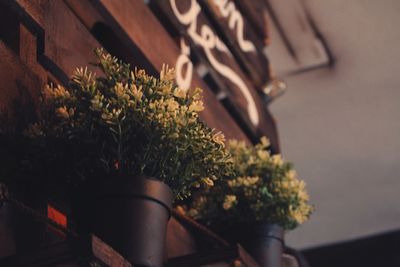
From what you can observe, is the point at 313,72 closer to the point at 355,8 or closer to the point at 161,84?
the point at 355,8

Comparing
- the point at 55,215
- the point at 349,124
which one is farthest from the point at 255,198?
the point at 349,124

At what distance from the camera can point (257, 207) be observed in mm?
3324

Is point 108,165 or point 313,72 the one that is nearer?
point 108,165

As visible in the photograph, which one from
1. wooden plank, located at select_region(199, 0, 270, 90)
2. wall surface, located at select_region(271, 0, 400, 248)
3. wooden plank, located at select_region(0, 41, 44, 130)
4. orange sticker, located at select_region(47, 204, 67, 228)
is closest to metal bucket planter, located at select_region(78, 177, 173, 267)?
orange sticker, located at select_region(47, 204, 67, 228)

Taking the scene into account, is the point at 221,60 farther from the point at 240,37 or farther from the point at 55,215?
the point at 55,215

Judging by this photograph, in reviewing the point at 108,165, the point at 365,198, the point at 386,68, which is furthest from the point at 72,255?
the point at 365,198

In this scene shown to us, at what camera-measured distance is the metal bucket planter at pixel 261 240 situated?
3.27 metres

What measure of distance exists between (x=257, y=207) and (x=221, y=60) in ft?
3.80

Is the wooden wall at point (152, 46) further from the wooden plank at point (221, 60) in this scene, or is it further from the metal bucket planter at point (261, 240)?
the metal bucket planter at point (261, 240)

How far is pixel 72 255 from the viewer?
2025 millimetres

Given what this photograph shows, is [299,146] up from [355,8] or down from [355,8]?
down

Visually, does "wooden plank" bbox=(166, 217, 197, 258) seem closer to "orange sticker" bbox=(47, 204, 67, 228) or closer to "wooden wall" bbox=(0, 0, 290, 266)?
"wooden wall" bbox=(0, 0, 290, 266)

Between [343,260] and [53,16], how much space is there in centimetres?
566

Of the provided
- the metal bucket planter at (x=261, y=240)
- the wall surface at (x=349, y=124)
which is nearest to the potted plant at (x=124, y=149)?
the metal bucket planter at (x=261, y=240)
